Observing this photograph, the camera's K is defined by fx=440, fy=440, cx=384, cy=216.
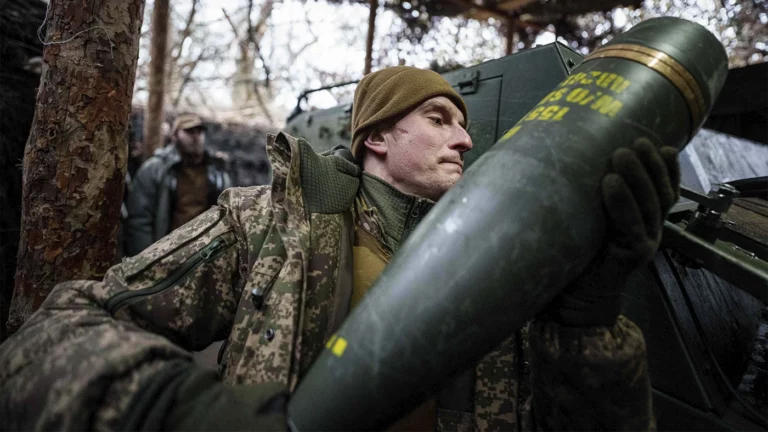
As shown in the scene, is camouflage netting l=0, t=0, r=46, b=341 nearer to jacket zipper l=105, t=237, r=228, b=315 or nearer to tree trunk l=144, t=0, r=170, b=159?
jacket zipper l=105, t=237, r=228, b=315

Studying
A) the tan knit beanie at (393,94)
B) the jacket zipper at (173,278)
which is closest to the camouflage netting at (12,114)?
the jacket zipper at (173,278)

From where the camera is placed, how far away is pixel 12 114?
2.51 metres

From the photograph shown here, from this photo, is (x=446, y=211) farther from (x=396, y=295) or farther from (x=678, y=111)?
(x=678, y=111)

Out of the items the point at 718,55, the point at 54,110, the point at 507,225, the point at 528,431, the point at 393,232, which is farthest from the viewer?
the point at 54,110

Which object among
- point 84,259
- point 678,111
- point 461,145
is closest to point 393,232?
point 461,145

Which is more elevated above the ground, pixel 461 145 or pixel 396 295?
pixel 461 145

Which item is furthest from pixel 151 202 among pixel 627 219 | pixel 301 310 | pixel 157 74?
pixel 627 219

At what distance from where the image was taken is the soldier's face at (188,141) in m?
4.92

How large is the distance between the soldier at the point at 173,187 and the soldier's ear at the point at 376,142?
3.48m

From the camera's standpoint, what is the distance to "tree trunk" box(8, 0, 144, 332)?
69.4 inches

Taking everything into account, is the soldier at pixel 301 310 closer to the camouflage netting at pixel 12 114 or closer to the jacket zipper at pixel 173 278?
the jacket zipper at pixel 173 278

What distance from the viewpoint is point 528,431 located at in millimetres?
1400

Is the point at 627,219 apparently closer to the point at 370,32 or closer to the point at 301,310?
the point at 301,310

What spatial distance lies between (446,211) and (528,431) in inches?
32.4
